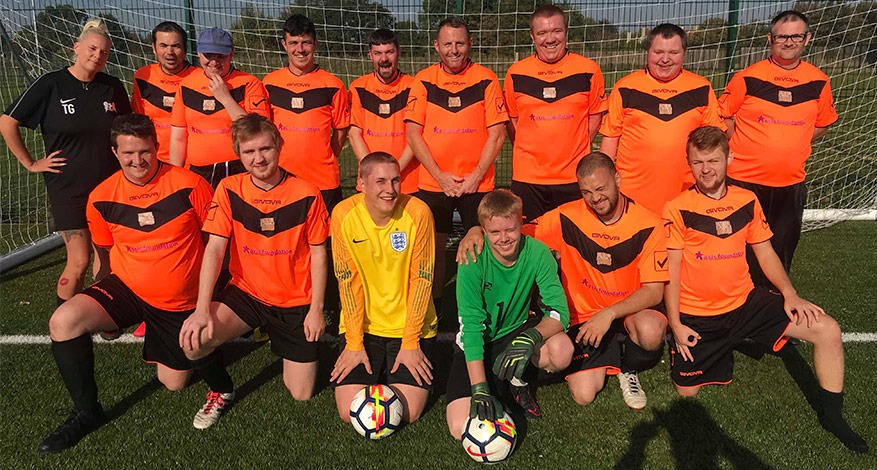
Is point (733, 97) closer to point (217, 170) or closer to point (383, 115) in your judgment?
point (383, 115)

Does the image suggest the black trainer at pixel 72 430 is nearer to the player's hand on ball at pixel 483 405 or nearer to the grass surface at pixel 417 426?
the grass surface at pixel 417 426

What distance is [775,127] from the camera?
399 cm

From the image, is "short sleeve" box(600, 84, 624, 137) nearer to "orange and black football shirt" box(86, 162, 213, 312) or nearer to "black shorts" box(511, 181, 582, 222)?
"black shorts" box(511, 181, 582, 222)

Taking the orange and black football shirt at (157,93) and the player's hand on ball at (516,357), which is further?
the orange and black football shirt at (157,93)

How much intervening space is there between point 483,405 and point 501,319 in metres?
0.59

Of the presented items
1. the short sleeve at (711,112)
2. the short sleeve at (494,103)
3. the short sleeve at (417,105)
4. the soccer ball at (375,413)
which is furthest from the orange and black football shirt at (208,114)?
the short sleeve at (711,112)

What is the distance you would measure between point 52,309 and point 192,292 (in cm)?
194

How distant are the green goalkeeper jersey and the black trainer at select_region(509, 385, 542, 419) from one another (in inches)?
12.4

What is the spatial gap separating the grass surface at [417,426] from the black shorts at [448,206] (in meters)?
0.97

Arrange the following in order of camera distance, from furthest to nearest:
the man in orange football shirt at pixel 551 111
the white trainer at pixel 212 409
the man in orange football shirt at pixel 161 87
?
the man in orange football shirt at pixel 161 87 → the man in orange football shirt at pixel 551 111 → the white trainer at pixel 212 409

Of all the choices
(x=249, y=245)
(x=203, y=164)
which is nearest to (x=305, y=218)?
(x=249, y=245)

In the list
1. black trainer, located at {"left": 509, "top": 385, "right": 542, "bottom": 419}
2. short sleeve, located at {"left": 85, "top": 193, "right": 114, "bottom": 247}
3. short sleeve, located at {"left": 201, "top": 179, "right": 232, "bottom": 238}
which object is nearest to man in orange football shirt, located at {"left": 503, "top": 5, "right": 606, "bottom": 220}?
black trainer, located at {"left": 509, "top": 385, "right": 542, "bottom": 419}

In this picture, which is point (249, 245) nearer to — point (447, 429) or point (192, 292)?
point (192, 292)

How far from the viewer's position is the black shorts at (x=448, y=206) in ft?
13.1
